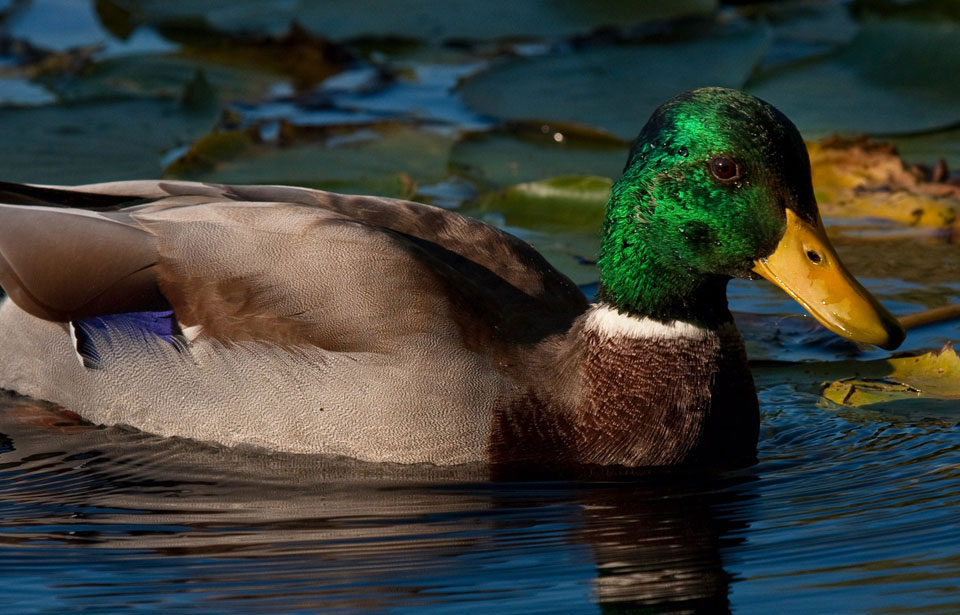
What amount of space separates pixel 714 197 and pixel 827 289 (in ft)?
1.46

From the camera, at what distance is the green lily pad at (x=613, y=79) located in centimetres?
825

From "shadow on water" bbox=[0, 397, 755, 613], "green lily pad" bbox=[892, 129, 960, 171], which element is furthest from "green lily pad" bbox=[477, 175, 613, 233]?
"shadow on water" bbox=[0, 397, 755, 613]

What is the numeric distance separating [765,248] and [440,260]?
114 centimetres

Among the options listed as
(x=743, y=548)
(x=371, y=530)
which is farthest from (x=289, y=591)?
(x=743, y=548)

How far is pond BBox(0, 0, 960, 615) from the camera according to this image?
4.30 metres

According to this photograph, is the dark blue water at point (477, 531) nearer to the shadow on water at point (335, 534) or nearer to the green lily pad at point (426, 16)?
the shadow on water at point (335, 534)

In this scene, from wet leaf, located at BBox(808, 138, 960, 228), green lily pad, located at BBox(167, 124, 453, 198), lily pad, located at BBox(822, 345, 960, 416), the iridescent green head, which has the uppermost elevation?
the iridescent green head

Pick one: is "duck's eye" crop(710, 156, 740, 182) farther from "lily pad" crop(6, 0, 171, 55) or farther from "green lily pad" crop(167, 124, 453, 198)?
"lily pad" crop(6, 0, 171, 55)

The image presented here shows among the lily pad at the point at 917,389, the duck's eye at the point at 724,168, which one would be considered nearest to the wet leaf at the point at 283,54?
the lily pad at the point at 917,389

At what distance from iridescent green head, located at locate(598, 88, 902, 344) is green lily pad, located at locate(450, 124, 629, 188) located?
Result: 2.66 meters

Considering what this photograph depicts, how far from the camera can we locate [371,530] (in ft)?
15.2

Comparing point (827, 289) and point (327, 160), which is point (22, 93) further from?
point (827, 289)

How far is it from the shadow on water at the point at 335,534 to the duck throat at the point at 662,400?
0.12 meters

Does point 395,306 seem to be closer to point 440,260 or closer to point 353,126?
point 440,260
